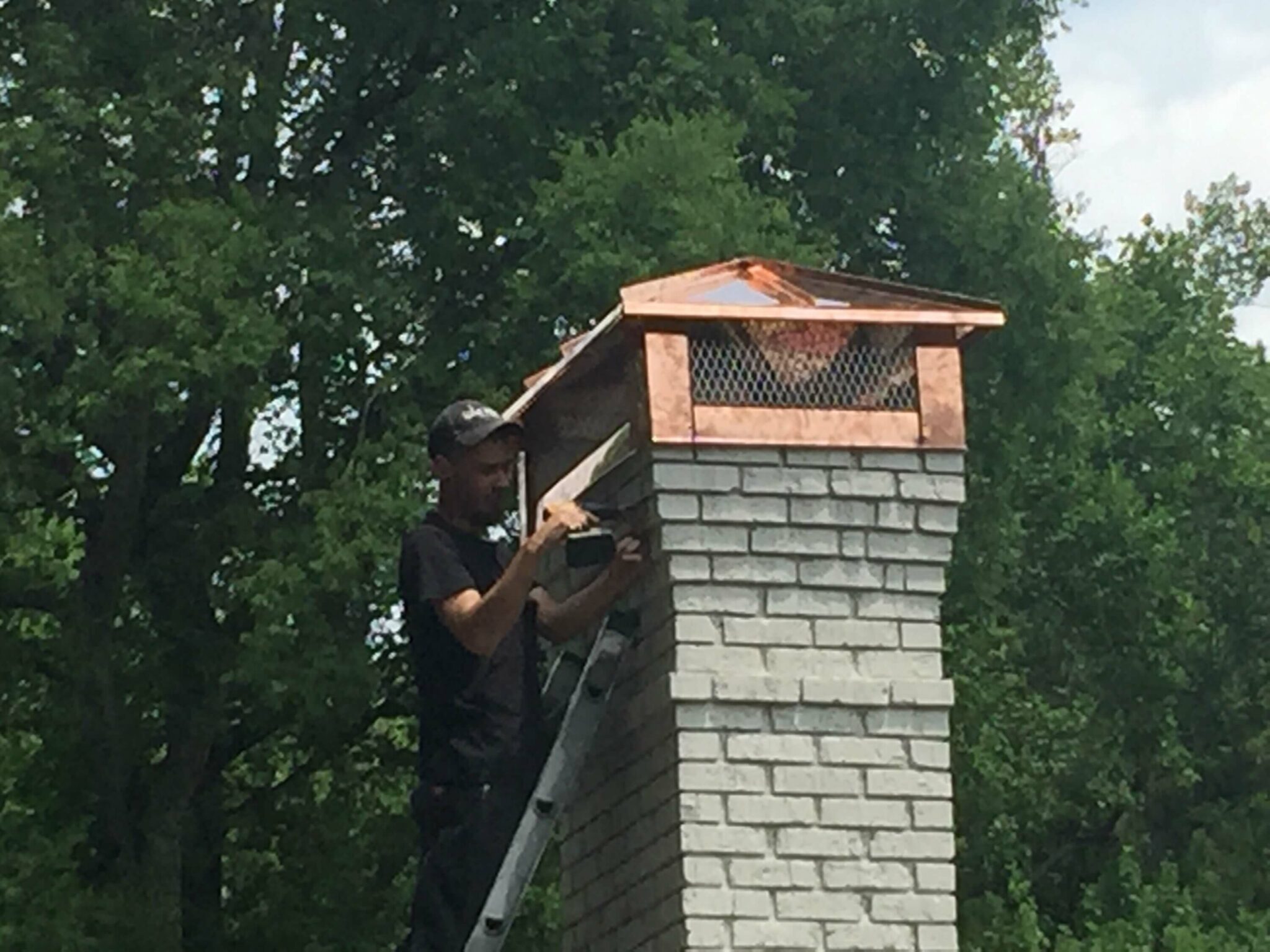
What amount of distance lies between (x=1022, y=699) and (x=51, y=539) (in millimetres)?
8878

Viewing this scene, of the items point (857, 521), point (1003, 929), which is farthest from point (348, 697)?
point (857, 521)

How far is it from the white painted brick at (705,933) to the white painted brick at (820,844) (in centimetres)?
24

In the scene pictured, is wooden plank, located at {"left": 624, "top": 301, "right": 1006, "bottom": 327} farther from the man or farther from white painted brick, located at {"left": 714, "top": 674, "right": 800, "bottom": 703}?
white painted brick, located at {"left": 714, "top": 674, "right": 800, "bottom": 703}

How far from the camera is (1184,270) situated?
982 inches

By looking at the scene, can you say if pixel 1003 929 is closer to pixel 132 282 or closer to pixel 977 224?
pixel 977 224

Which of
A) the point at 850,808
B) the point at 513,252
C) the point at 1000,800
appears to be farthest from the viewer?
the point at 1000,800

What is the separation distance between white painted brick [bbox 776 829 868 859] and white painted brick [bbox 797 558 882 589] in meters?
0.63

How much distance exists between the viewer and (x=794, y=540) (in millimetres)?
7008

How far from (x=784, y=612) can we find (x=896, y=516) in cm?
41

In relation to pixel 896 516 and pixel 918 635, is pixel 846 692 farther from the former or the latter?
pixel 896 516

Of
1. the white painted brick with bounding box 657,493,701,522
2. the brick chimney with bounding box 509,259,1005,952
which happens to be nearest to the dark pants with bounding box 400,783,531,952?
the brick chimney with bounding box 509,259,1005,952

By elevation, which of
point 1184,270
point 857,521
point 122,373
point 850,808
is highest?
point 1184,270

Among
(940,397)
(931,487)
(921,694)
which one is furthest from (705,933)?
(940,397)

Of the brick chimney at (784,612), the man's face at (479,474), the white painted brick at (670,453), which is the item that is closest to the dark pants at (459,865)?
the brick chimney at (784,612)
